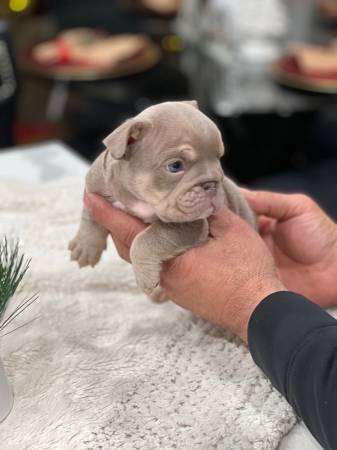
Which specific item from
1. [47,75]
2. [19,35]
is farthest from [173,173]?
[19,35]

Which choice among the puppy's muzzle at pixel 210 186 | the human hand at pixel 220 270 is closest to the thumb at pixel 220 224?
the human hand at pixel 220 270

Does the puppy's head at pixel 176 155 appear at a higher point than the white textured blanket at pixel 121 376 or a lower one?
higher

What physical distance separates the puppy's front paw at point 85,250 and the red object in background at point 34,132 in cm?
214

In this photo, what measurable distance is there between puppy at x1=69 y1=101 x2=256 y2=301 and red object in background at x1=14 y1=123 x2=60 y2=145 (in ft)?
7.44

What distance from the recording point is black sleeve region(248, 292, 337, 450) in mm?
649

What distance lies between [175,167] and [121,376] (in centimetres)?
30

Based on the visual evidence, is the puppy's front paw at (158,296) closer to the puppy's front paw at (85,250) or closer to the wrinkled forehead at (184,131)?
the puppy's front paw at (85,250)

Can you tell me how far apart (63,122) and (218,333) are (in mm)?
2383

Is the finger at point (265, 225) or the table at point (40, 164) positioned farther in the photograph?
the table at point (40, 164)

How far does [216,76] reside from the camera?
95.9 inches

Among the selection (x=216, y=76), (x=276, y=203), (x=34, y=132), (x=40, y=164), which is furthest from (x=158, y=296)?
(x=34, y=132)

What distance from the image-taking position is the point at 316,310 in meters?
0.72

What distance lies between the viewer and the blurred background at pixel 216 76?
192 centimetres

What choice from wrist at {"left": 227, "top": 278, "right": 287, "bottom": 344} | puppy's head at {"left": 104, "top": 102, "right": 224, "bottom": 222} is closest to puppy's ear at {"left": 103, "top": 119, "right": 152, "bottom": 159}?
puppy's head at {"left": 104, "top": 102, "right": 224, "bottom": 222}
